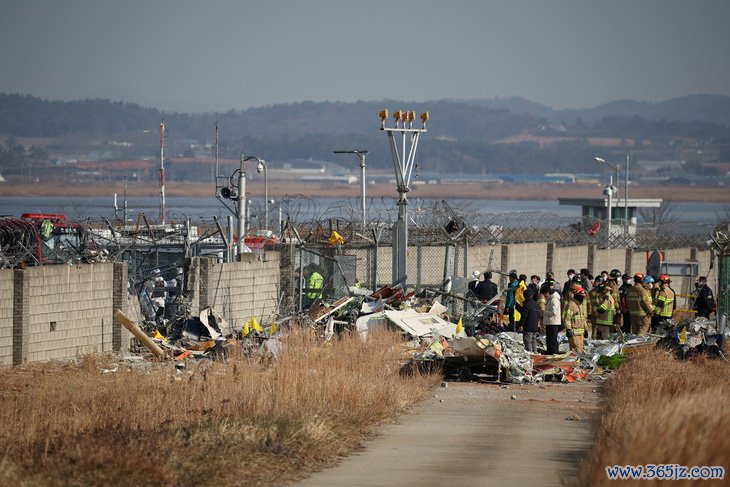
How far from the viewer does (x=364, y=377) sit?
47.7 feet

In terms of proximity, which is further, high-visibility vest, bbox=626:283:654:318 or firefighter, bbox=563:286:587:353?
high-visibility vest, bbox=626:283:654:318

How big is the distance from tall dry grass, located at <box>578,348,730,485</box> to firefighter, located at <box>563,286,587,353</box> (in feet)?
21.2

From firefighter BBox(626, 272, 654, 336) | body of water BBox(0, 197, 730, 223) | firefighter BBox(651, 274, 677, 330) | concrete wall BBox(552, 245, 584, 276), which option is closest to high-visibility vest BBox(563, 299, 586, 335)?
firefighter BBox(626, 272, 654, 336)

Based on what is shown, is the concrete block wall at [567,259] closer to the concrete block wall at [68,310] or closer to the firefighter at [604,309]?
the firefighter at [604,309]

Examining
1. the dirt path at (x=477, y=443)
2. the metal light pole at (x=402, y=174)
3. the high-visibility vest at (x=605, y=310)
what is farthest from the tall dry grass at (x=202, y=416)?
the high-visibility vest at (x=605, y=310)

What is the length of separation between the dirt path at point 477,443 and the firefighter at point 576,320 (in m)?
4.17

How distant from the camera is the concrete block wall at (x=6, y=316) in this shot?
16.9m

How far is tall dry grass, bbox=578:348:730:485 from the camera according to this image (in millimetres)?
8547

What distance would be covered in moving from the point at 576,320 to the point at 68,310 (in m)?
8.34

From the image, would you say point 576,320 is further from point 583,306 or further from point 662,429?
point 662,429

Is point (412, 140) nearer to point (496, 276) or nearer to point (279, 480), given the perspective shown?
point (496, 276)

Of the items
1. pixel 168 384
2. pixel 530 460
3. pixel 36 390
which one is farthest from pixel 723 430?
pixel 36 390

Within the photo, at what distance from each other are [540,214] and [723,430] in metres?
23.5

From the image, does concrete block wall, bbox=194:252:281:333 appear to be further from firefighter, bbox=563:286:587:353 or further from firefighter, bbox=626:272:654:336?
firefighter, bbox=626:272:654:336
